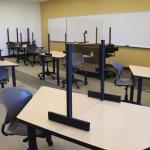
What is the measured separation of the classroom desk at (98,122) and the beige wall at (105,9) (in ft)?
16.7

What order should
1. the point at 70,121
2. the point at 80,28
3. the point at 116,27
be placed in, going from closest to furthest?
the point at 70,121
the point at 116,27
the point at 80,28

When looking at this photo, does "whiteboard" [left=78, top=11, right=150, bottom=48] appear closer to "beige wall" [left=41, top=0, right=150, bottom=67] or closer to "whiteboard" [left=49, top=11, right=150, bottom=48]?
"whiteboard" [left=49, top=11, right=150, bottom=48]

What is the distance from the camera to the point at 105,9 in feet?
24.0

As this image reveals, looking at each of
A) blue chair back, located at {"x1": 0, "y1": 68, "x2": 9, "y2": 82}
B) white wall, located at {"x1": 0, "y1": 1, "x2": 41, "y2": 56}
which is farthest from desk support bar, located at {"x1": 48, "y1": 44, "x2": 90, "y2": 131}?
white wall, located at {"x1": 0, "y1": 1, "x2": 41, "y2": 56}

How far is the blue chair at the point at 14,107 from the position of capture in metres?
1.93

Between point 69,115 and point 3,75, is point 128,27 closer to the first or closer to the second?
point 3,75

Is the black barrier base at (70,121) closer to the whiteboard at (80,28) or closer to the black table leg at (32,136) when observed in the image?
the black table leg at (32,136)

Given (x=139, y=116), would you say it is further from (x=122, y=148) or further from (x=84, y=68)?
(x=84, y=68)

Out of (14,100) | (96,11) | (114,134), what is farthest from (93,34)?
(114,134)

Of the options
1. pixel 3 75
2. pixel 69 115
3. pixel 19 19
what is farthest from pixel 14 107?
pixel 19 19

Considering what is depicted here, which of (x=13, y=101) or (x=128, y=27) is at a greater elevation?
(x=128, y=27)

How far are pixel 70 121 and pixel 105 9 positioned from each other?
649 cm

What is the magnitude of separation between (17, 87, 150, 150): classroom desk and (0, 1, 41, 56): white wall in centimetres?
838

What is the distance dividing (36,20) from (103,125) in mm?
9847
